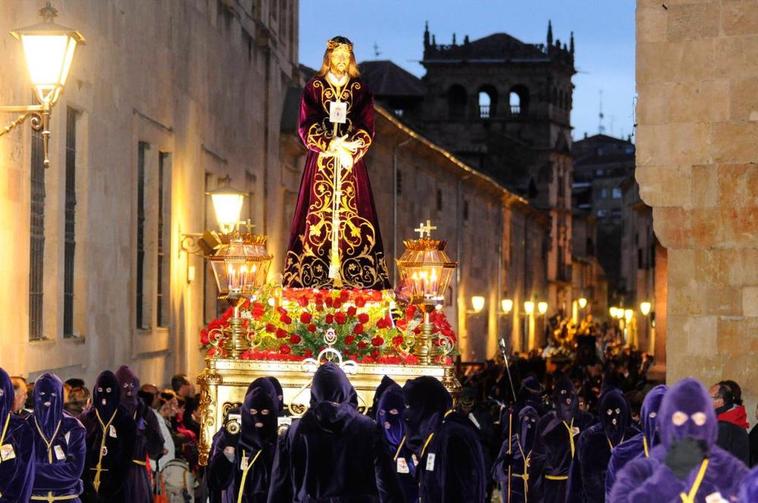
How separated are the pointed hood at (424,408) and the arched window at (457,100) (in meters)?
71.2

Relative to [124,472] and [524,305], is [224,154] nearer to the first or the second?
[124,472]

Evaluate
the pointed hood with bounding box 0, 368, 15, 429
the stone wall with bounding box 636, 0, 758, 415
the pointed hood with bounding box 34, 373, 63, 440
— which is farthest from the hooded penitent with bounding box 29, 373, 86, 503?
the stone wall with bounding box 636, 0, 758, 415

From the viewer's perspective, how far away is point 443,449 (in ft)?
41.0

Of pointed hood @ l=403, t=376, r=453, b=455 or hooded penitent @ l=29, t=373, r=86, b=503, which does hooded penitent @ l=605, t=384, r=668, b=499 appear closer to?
pointed hood @ l=403, t=376, r=453, b=455

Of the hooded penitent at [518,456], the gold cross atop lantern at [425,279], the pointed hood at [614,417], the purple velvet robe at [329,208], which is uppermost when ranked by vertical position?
the purple velvet robe at [329,208]

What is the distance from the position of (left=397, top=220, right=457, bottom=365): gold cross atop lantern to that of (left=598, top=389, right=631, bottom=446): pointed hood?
2.84 meters

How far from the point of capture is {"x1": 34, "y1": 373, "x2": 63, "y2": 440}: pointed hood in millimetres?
12219

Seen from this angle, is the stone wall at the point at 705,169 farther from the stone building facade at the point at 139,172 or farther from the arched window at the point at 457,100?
the arched window at the point at 457,100

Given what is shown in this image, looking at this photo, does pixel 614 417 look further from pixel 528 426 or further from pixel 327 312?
pixel 327 312

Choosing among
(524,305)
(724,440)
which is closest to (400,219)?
(524,305)

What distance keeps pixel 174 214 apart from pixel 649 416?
1485 cm

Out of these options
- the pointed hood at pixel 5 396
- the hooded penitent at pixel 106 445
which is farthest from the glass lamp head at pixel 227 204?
the pointed hood at pixel 5 396

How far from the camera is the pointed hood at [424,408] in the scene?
497 inches

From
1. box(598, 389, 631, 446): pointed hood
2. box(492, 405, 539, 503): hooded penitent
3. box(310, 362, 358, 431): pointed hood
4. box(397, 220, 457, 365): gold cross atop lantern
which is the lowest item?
box(492, 405, 539, 503): hooded penitent
